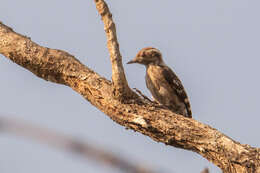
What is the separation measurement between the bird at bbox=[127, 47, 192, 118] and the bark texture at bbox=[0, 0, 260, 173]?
90.3 inches

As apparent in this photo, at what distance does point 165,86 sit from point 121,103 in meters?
2.66

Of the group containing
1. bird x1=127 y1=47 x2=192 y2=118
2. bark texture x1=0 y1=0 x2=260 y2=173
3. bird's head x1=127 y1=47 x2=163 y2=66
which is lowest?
bark texture x1=0 y1=0 x2=260 y2=173

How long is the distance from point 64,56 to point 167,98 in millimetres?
2650

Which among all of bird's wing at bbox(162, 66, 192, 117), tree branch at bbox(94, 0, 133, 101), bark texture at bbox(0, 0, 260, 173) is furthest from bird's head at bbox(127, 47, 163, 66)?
tree branch at bbox(94, 0, 133, 101)

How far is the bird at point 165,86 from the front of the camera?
299 inches

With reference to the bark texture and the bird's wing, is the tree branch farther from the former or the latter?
the bird's wing

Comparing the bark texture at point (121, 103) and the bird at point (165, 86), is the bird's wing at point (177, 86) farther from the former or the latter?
the bark texture at point (121, 103)

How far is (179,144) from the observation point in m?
4.81

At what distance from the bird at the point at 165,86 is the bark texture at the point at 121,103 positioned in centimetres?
229

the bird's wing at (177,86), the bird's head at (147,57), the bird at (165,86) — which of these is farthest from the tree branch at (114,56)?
the bird's head at (147,57)

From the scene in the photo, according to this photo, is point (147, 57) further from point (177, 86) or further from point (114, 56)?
point (114, 56)

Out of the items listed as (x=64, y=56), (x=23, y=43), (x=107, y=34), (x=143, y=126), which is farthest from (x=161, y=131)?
(x=23, y=43)

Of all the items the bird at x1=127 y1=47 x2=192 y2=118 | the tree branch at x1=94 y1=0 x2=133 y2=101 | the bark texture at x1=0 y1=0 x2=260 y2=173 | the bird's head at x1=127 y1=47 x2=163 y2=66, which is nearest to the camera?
the bark texture at x1=0 y1=0 x2=260 y2=173

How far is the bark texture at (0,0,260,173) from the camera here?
4.46m
